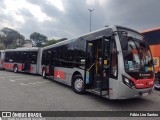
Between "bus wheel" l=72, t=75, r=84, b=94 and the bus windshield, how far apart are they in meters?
2.64

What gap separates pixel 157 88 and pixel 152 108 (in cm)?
376

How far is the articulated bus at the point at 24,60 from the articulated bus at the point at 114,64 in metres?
9.23

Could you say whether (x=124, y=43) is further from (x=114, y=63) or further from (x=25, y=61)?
(x=25, y=61)

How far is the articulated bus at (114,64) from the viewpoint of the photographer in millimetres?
5086

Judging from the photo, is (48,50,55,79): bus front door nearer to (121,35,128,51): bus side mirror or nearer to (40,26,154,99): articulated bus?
(40,26,154,99): articulated bus

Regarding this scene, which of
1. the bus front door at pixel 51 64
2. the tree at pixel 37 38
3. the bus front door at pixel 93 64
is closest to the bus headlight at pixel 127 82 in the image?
the bus front door at pixel 93 64

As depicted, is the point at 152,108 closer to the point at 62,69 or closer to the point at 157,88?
the point at 157,88

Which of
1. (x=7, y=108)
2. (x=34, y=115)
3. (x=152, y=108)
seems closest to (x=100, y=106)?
(x=152, y=108)

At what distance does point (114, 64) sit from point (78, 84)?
108 inches

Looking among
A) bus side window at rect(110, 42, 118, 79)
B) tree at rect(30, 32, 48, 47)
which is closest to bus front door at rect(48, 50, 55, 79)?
bus side window at rect(110, 42, 118, 79)

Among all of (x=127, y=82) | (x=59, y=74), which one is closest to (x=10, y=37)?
(x=59, y=74)

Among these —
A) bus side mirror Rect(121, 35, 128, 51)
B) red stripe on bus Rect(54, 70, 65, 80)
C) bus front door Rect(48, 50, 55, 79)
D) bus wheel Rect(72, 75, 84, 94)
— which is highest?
bus side mirror Rect(121, 35, 128, 51)

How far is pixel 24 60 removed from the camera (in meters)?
17.1

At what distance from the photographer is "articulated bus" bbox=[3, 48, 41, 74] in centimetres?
1588
